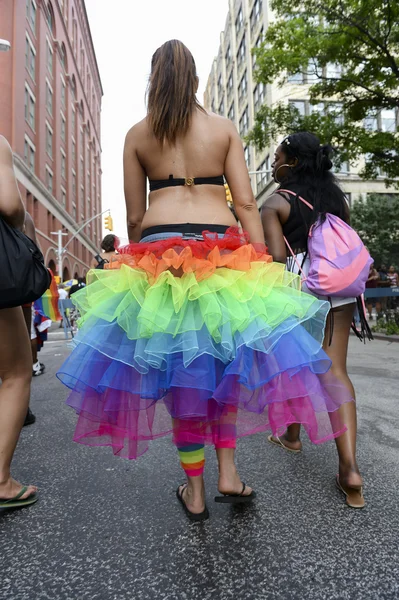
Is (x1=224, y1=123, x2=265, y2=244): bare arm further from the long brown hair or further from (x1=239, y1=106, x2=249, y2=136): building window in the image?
(x1=239, y1=106, x2=249, y2=136): building window

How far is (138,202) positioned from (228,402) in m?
1.17

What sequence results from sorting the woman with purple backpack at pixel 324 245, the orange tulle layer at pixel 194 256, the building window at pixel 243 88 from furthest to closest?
1. the building window at pixel 243 88
2. the woman with purple backpack at pixel 324 245
3. the orange tulle layer at pixel 194 256

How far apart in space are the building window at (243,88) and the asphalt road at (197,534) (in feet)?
120

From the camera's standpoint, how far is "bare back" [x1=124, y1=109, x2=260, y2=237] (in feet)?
6.53

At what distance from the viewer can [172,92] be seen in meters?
2.02

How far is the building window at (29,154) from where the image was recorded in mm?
27359

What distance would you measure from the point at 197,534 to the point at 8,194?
1716 mm

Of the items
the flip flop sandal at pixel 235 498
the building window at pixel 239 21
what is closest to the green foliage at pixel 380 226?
the building window at pixel 239 21

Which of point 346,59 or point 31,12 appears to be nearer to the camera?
point 346,59

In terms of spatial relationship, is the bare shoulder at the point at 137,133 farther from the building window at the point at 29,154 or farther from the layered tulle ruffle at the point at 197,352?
the building window at the point at 29,154

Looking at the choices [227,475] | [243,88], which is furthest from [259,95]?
[227,475]

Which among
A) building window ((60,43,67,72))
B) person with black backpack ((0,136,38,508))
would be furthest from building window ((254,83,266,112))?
person with black backpack ((0,136,38,508))

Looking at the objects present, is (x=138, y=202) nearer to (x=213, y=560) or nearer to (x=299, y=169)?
(x=299, y=169)

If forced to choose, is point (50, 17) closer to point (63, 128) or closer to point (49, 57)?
point (49, 57)
